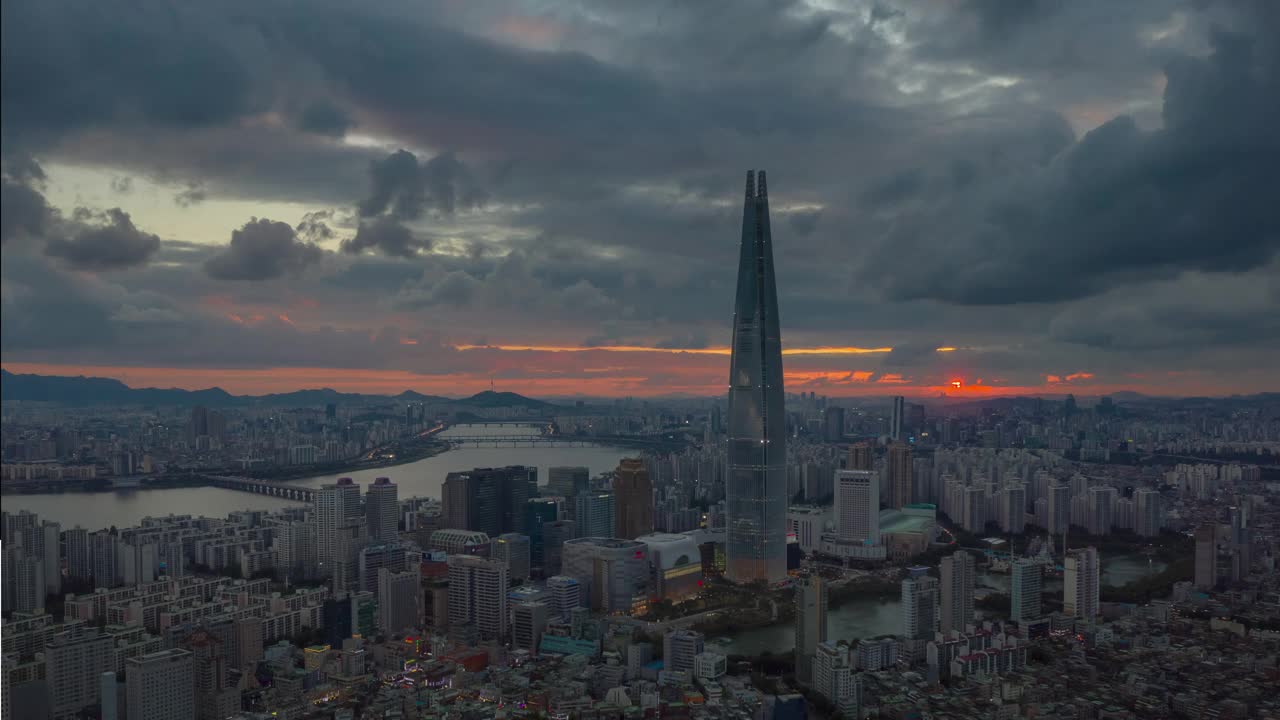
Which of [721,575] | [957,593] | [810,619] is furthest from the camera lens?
[721,575]

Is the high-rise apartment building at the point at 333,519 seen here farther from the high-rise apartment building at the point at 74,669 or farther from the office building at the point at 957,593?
the office building at the point at 957,593

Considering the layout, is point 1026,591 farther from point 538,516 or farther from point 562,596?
point 538,516

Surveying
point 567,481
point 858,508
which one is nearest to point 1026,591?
point 858,508

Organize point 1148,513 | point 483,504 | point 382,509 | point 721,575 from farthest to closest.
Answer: point 483,504 < point 382,509 < point 721,575 < point 1148,513

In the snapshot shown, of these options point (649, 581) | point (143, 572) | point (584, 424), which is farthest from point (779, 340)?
point (584, 424)

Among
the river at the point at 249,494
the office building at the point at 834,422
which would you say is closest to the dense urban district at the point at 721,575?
the river at the point at 249,494

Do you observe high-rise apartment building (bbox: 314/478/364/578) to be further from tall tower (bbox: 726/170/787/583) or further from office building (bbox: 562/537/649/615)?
tall tower (bbox: 726/170/787/583)

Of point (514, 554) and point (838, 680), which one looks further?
point (514, 554)

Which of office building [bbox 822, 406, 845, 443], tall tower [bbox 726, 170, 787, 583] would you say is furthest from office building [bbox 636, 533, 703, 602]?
office building [bbox 822, 406, 845, 443]
